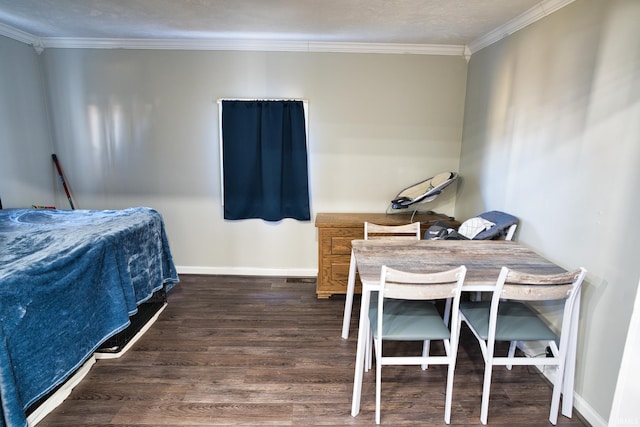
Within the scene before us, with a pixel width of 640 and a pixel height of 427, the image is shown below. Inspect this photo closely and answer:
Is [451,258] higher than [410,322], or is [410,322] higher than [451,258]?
[451,258]

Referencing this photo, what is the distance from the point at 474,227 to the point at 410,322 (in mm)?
1198

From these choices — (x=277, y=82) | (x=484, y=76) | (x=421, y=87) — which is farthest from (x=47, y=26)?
(x=484, y=76)

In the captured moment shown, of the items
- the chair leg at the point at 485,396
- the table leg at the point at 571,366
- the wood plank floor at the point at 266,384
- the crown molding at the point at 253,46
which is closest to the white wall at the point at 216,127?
the crown molding at the point at 253,46

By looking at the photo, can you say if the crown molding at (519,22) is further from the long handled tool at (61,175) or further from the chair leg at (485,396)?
the long handled tool at (61,175)

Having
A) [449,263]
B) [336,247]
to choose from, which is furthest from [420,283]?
[336,247]

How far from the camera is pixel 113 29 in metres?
2.98

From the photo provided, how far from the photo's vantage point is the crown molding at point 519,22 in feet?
7.16

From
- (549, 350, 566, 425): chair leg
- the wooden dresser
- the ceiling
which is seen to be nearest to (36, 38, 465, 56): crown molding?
the ceiling

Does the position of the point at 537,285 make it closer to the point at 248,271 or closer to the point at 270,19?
the point at 270,19

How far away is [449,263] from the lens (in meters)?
2.03

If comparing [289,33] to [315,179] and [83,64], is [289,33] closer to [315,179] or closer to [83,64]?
[315,179]

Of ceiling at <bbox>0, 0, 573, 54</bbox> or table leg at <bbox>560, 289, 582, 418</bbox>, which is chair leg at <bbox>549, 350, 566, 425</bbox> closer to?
table leg at <bbox>560, 289, 582, 418</bbox>

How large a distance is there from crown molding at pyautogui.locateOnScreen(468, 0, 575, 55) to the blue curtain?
5.96ft

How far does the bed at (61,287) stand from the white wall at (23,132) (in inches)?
25.5
